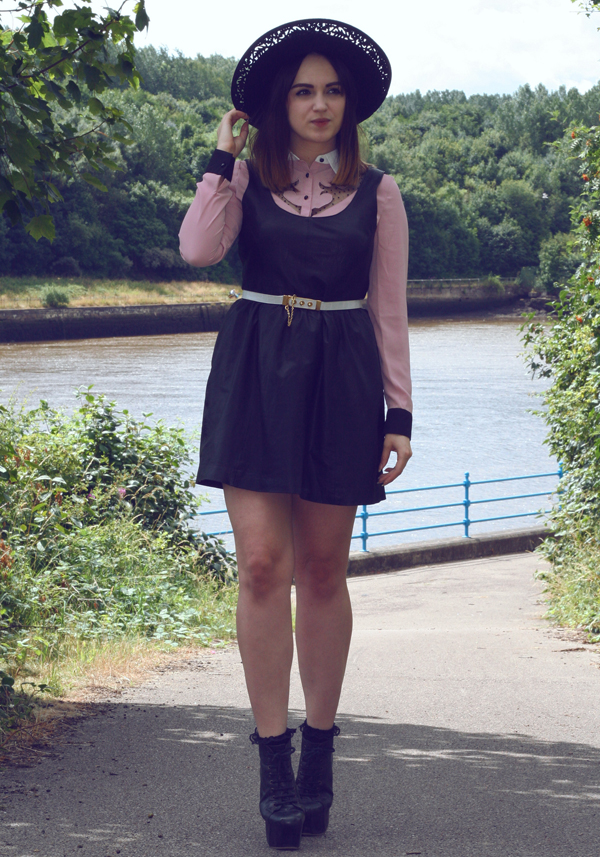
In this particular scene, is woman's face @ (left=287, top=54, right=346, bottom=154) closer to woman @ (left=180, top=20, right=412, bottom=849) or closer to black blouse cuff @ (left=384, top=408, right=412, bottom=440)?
woman @ (left=180, top=20, right=412, bottom=849)

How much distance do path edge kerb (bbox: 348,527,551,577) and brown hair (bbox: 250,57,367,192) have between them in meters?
8.34

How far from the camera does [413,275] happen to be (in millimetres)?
88688

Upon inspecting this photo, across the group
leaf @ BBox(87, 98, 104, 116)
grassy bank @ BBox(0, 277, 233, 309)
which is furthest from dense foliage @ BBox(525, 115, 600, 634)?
grassy bank @ BBox(0, 277, 233, 309)

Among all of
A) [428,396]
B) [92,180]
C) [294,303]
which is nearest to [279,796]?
[294,303]

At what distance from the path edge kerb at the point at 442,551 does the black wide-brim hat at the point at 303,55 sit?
8.33 m

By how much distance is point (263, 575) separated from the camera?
2.32 meters

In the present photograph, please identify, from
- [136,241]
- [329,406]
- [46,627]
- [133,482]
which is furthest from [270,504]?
[136,241]

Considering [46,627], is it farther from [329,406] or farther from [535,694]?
[329,406]

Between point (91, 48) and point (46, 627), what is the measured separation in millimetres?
2442

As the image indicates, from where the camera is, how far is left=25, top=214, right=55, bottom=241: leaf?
318 centimetres

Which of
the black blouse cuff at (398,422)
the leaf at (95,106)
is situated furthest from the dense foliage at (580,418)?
the black blouse cuff at (398,422)

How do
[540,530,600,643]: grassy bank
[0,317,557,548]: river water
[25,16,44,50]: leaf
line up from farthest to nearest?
[0,317,557,548]: river water < [540,530,600,643]: grassy bank < [25,16,44,50]: leaf

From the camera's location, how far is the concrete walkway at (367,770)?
7.45 ft

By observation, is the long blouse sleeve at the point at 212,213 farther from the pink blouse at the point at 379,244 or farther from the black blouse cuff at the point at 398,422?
the black blouse cuff at the point at 398,422
